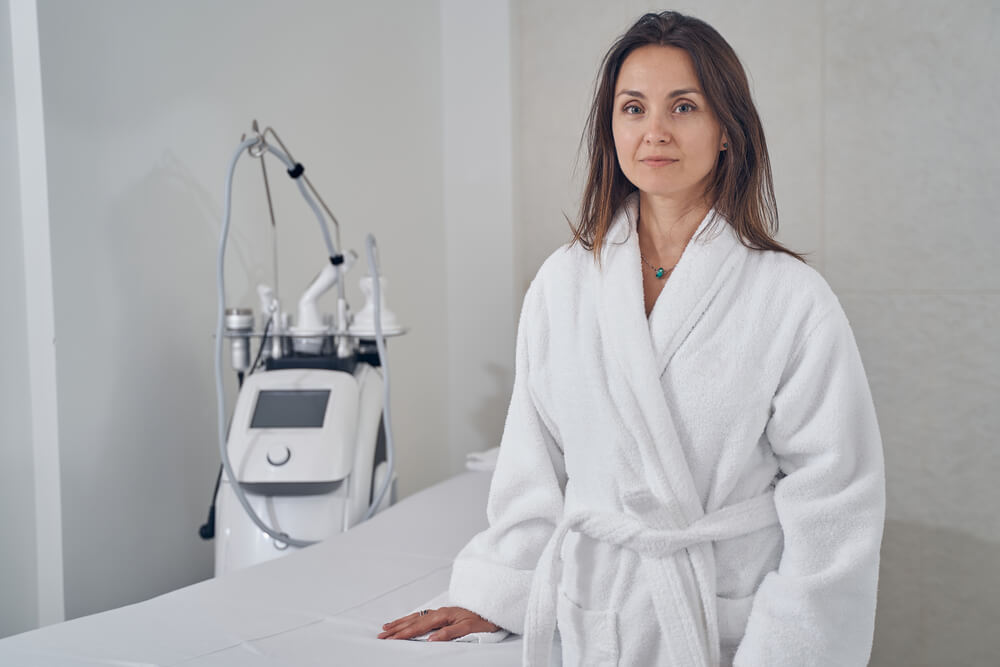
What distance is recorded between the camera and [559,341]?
0.92 m

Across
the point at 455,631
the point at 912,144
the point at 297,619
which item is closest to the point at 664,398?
the point at 455,631

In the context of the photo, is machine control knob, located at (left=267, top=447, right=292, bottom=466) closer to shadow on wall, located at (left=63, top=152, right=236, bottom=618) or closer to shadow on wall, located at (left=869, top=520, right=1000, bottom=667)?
shadow on wall, located at (left=63, top=152, right=236, bottom=618)

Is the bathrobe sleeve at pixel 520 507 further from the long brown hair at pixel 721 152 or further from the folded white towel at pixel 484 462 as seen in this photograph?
the folded white towel at pixel 484 462

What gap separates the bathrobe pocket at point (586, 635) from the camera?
83cm

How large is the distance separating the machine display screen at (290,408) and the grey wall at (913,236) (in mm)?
1252

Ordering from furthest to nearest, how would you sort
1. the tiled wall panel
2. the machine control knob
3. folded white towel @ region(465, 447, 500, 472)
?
folded white towel @ region(465, 447, 500, 472), the tiled wall panel, the machine control knob

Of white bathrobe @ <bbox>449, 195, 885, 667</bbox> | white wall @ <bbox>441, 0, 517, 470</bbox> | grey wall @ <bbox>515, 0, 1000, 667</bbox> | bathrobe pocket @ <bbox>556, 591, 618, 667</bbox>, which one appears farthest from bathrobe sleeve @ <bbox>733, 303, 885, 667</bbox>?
white wall @ <bbox>441, 0, 517, 470</bbox>

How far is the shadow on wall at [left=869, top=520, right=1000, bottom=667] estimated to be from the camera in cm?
188

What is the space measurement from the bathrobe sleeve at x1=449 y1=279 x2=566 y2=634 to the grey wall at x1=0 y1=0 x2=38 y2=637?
40.1 inches

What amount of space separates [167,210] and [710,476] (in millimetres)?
1403

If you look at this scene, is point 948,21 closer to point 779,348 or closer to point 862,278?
point 862,278

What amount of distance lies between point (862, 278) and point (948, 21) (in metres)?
0.60

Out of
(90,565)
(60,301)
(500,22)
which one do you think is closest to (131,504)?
(90,565)

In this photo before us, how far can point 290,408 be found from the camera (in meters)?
1.57
